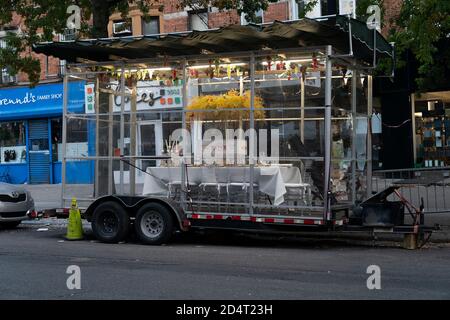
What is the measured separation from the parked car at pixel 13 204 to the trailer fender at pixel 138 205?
2.66 m

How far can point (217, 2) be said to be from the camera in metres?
15.0

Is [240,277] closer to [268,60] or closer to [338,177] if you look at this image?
[338,177]

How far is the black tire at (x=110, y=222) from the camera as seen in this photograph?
11374 millimetres

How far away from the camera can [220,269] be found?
8625 millimetres

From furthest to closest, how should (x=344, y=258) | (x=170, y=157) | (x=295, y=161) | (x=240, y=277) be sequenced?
(x=170, y=157) < (x=295, y=161) < (x=344, y=258) < (x=240, y=277)

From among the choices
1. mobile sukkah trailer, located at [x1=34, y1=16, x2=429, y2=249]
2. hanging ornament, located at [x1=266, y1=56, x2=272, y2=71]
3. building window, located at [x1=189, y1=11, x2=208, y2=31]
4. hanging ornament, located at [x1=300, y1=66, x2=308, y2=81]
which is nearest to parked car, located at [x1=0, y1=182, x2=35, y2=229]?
mobile sukkah trailer, located at [x1=34, y1=16, x2=429, y2=249]

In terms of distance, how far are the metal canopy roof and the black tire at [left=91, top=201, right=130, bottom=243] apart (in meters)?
2.99

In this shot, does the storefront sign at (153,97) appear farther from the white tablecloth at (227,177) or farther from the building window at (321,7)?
the building window at (321,7)

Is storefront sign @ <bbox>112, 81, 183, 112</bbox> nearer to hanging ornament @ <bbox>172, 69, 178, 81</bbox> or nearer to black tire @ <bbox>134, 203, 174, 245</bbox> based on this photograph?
hanging ornament @ <bbox>172, 69, 178, 81</bbox>

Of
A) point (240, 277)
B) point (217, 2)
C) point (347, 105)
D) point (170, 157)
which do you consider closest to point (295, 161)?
point (347, 105)

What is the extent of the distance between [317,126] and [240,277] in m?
3.99

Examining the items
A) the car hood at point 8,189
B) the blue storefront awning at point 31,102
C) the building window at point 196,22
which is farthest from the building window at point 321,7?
the car hood at point 8,189

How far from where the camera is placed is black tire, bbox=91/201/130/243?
1137 cm

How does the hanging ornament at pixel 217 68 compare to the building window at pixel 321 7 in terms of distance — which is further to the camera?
the building window at pixel 321 7
